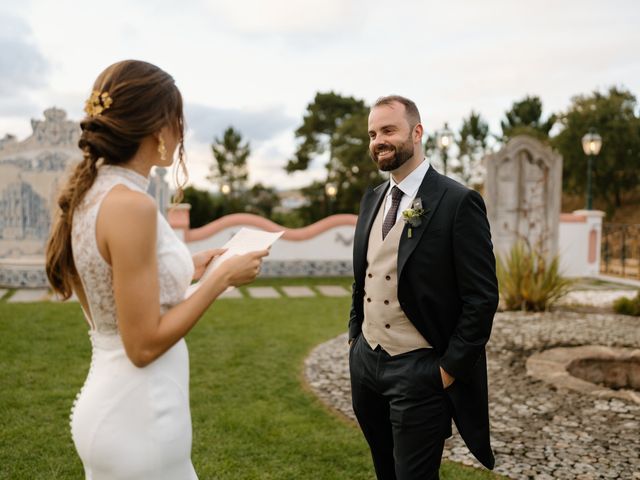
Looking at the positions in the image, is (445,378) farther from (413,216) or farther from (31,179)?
(31,179)

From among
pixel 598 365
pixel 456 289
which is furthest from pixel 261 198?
pixel 456 289

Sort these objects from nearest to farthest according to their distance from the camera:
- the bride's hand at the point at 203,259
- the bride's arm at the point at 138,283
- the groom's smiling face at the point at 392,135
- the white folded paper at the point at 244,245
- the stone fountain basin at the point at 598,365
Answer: the bride's arm at the point at 138,283 < the white folded paper at the point at 244,245 < the bride's hand at the point at 203,259 < the groom's smiling face at the point at 392,135 < the stone fountain basin at the point at 598,365

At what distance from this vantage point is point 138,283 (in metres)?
1.44

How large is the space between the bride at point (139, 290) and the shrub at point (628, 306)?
8362 mm

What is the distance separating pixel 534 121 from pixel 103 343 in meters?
43.4

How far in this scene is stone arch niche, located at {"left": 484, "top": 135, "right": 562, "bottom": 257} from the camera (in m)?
9.89

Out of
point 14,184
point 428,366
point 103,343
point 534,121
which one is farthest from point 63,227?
point 534,121

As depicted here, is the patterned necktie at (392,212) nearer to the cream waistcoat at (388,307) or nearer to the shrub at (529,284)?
the cream waistcoat at (388,307)

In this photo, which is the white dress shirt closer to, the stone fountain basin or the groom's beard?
the groom's beard

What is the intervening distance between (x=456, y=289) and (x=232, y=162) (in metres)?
38.0

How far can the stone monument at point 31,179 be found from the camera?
11.2m

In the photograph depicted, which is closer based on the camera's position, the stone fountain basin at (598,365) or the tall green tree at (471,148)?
the stone fountain basin at (598,365)

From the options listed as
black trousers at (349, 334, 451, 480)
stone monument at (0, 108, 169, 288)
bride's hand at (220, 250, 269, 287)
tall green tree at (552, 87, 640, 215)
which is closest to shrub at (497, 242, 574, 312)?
black trousers at (349, 334, 451, 480)

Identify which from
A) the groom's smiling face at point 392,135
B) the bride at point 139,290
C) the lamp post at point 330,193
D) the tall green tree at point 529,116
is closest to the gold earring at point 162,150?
the bride at point 139,290
